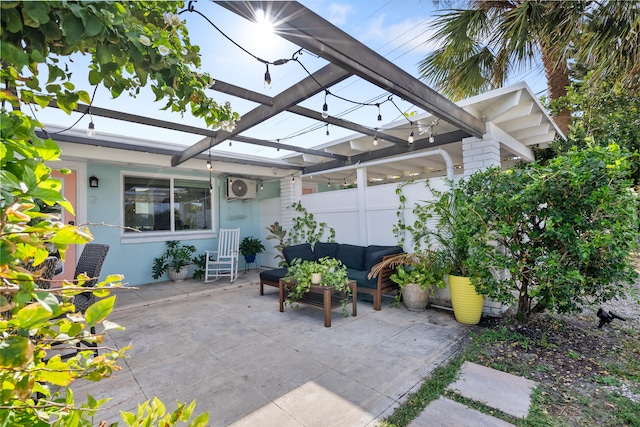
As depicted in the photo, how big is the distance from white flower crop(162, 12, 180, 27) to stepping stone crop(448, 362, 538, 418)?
9.07 feet

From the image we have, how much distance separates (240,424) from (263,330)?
1.59 metres

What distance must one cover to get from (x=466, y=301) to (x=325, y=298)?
1.70 m

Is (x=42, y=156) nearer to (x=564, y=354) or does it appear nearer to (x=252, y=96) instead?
(x=252, y=96)

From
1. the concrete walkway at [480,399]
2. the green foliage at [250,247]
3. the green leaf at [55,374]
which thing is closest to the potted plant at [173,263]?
the green foliage at [250,247]

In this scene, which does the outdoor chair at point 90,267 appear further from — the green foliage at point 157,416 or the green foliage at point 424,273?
the green foliage at point 424,273

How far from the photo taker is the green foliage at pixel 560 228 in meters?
2.69

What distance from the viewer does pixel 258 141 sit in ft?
14.4

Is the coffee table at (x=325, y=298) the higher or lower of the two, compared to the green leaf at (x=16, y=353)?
lower

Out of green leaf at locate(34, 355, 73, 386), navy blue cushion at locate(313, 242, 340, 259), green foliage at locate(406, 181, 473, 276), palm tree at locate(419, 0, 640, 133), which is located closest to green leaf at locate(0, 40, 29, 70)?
green leaf at locate(34, 355, 73, 386)

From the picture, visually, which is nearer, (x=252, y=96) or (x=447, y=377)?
(x=447, y=377)

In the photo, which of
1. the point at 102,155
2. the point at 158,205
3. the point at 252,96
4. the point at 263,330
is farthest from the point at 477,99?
the point at 158,205

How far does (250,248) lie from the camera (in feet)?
24.0

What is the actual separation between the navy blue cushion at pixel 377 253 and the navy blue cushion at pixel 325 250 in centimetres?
68

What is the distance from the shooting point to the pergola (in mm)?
1818
